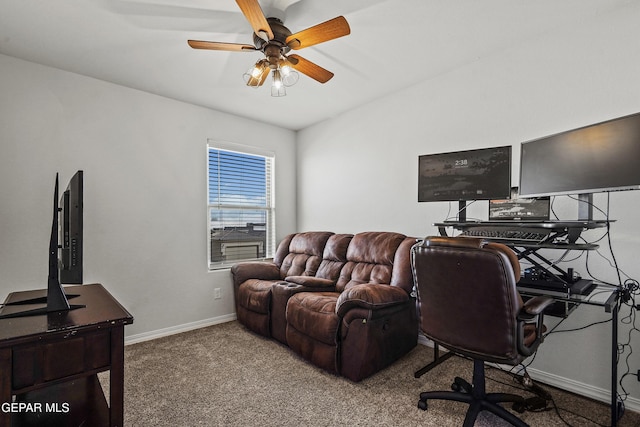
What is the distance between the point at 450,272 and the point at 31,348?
1.81 m

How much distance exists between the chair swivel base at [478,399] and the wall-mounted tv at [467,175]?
45.1 inches

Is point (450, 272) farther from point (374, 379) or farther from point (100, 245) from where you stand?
point (100, 245)

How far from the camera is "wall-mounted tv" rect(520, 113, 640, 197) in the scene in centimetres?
160

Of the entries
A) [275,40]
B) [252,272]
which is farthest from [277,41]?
[252,272]

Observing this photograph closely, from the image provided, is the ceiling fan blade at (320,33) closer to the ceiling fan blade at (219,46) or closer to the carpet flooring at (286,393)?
the ceiling fan blade at (219,46)

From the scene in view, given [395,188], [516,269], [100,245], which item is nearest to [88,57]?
[100,245]

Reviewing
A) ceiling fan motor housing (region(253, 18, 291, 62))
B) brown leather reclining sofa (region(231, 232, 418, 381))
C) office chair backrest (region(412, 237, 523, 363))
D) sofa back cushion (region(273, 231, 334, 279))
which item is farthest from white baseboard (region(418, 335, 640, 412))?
ceiling fan motor housing (region(253, 18, 291, 62))

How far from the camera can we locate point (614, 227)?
6.56 feet

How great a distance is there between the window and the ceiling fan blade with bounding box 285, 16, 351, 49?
2.17m

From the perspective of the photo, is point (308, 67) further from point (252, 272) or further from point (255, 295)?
point (252, 272)

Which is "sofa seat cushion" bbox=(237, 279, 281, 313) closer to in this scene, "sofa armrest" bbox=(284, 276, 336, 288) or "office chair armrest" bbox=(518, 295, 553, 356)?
"sofa armrest" bbox=(284, 276, 336, 288)

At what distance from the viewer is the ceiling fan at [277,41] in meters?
1.66

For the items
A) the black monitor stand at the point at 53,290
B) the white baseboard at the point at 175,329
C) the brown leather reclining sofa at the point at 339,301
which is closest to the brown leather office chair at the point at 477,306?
the brown leather reclining sofa at the point at 339,301

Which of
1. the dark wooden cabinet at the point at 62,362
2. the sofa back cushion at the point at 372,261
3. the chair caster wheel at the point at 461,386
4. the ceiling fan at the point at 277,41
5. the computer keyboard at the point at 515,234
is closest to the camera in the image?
the dark wooden cabinet at the point at 62,362
